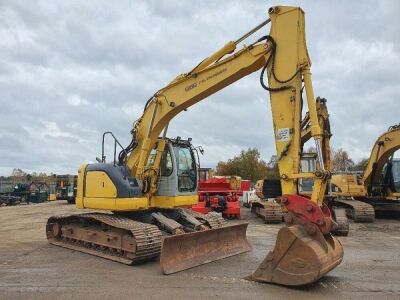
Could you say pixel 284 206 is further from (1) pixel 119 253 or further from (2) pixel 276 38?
(1) pixel 119 253

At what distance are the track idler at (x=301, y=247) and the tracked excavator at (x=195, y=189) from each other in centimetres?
1

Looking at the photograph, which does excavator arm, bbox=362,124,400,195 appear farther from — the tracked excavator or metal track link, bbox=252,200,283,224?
the tracked excavator

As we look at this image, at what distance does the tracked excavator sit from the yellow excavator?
7.88 meters

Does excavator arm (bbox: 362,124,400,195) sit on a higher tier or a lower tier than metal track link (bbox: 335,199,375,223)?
higher

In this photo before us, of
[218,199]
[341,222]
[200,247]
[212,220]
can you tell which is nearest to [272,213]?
[218,199]

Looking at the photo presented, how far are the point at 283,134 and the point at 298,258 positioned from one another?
200 cm

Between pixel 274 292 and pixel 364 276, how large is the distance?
6.56ft

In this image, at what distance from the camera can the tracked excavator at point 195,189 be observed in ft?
20.2

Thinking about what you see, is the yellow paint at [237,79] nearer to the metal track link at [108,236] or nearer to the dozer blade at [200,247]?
the metal track link at [108,236]

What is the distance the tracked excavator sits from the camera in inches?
242

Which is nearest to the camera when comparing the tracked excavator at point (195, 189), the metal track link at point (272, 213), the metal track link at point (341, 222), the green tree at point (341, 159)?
the tracked excavator at point (195, 189)

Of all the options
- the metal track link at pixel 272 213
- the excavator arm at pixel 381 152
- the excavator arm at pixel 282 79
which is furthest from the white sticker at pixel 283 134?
the excavator arm at pixel 381 152

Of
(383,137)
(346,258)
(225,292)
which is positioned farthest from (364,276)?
(383,137)

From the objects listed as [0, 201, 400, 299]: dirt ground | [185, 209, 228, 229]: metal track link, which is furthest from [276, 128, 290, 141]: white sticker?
[185, 209, 228, 229]: metal track link
